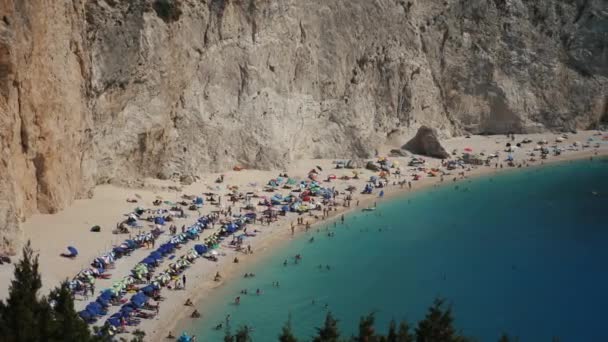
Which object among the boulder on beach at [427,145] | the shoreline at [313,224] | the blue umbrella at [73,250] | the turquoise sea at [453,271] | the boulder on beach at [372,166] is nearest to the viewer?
the shoreline at [313,224]

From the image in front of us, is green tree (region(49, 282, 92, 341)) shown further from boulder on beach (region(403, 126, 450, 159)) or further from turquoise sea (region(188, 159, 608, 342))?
boulder on beach (region(403, 126, 450, 159))

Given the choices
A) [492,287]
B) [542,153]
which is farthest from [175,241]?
[542,153]

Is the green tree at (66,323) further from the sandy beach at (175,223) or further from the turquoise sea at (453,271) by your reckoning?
the turquoise sea at (453,271)

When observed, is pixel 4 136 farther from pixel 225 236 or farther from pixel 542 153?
pixel 542 153

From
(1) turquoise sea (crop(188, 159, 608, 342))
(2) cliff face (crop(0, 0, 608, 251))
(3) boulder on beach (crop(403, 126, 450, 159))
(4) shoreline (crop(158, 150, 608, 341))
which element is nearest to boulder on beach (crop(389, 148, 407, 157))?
(3) boulder on beach (crop(403, 126, 450, 159))

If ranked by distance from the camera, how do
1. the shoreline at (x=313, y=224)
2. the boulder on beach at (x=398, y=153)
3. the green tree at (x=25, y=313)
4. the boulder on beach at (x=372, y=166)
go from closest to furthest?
the green tree at (x=25, y=313), the shoreline at (x=313, y=224), the boulder on beach at (x=372, y=166), the boulder on beach at (x=398, y=153)

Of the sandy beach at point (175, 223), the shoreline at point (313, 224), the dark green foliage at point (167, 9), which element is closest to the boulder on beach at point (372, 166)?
the sandy beach at point (175, 223)

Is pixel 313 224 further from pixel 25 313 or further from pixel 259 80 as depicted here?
pixel 25 313

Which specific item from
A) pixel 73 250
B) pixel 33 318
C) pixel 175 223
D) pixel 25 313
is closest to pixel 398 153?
pixel 175 223
